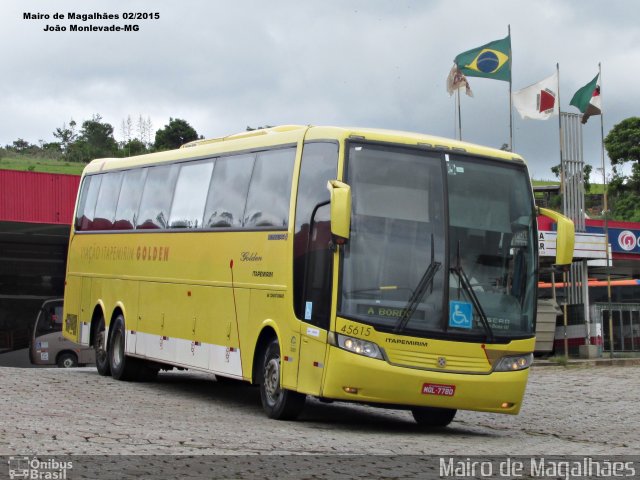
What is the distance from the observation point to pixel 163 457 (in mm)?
10320

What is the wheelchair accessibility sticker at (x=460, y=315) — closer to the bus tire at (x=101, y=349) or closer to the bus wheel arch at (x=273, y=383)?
the bus wheel arch at (x=273, y=383)

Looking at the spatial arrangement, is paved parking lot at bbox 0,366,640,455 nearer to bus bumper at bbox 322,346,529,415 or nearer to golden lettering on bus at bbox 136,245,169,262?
bus bumper at bbox 322,346,529,415

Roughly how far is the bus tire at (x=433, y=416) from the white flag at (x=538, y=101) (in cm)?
1932

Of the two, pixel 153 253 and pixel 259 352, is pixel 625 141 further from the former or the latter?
pixel 259 352

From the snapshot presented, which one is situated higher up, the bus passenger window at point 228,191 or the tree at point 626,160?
the tree at point 626,160

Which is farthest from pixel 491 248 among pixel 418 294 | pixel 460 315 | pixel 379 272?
pixel 379 272

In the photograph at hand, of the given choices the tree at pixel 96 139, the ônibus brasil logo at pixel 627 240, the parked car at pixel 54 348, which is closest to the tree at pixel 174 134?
the tree at pixel 96 139

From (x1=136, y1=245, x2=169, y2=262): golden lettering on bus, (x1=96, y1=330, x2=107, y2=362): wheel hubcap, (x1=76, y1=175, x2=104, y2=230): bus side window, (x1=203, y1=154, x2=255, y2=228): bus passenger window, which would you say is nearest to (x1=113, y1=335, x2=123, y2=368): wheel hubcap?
(x1=96, y1=330, x2=107, y2=362): wheel hubcap

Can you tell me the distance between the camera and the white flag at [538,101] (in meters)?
34.2

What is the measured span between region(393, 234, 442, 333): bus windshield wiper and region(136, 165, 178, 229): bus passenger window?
6695mm

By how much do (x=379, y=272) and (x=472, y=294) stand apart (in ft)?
3.83

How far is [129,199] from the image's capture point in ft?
70.7

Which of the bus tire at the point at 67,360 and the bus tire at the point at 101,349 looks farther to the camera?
the bus tire at the point at 67,360

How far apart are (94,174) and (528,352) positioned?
39.3 ft
